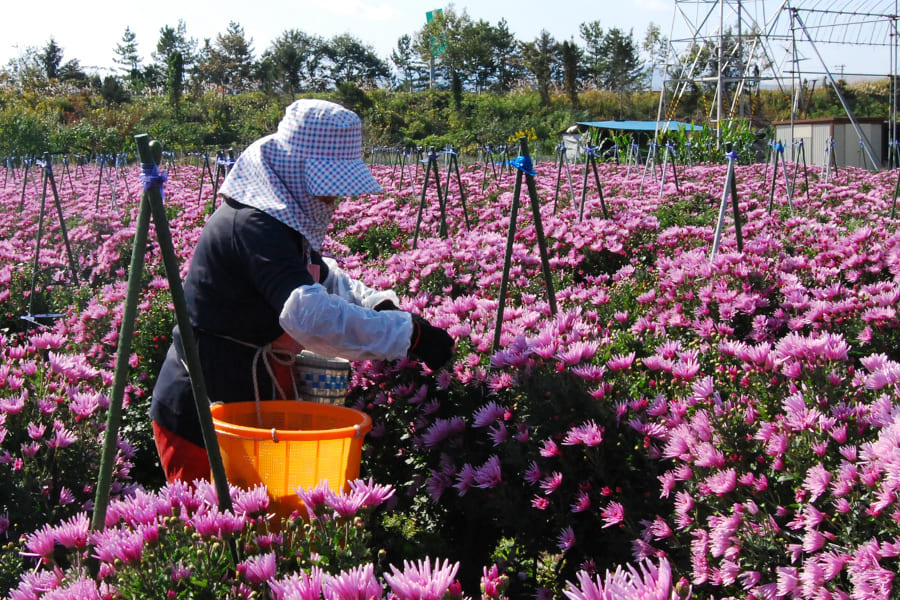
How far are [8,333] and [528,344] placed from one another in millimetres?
4410

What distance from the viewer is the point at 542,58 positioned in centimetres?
5756

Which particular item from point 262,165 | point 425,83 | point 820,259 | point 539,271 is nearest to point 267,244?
point 262,165

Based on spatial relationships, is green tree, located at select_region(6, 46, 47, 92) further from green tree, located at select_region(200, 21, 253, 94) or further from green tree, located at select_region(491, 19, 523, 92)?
green tree, located at select_region(491, 19, 523, 92)

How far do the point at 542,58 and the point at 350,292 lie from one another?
58.3m

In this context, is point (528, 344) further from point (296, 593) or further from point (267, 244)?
point (296, 593)

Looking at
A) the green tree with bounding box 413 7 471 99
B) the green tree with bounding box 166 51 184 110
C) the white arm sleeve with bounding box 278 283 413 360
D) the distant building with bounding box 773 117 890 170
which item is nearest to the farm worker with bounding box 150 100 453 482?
the white arm sleeve with bounding box 278 283 413 360

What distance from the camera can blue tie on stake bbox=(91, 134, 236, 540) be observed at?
1745mm

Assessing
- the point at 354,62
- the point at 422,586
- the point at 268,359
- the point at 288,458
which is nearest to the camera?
the point at 422,586

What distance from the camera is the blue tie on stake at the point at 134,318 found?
1745mm

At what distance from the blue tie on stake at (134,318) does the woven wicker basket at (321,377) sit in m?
0.65

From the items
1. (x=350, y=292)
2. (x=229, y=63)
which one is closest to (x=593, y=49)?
(x=229, y=63)

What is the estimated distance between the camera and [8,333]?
5402 millimetres

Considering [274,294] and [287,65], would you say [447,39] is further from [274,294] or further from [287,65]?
[274,294]

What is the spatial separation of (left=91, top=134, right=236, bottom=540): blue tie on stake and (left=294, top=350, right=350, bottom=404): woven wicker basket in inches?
25.4
